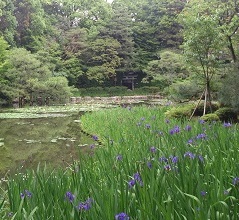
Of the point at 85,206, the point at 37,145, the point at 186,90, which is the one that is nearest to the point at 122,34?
the point at 186,90

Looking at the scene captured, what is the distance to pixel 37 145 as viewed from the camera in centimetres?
727

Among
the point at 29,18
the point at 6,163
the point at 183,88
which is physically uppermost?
the point at 29,18

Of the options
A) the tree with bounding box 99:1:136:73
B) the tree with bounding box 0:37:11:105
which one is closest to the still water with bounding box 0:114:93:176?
the tree with bounding box 0:37:11:105

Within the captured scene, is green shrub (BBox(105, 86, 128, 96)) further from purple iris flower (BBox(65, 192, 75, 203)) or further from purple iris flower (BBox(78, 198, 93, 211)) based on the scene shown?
purple iris flower (BBox(78, 198, 93, 211))

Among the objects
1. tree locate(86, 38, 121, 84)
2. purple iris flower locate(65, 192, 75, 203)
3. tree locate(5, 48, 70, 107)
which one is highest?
tree locate(86, 38, 121, 84)

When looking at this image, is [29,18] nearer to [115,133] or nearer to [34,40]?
[34,40]

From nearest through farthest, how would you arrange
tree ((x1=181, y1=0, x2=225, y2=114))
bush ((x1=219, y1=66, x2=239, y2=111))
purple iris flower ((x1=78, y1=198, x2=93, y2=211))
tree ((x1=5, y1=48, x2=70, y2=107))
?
purple iris flower ((x1=78, y1=198, x2=93, y2=211)), bush ((x1=219, y1=66, x2=239, y2=111)), tree ((x1=181, y1=0, x2=225, y2=114)), tree ((x1=5, y1=48, x2=70, y2=107))

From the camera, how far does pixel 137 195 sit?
1.83 meters

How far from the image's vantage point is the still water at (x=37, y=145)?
5582mm

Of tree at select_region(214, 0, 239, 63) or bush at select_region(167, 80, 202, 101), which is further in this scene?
bush at select_region(167, 80, 202, 101)

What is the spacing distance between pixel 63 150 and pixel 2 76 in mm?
13672

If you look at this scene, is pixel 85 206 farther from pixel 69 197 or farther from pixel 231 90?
pixel 231 90

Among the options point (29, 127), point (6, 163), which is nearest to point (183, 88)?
point (29, 127)

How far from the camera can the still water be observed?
5582mm
